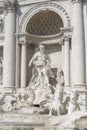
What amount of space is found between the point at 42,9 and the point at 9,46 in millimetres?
3902

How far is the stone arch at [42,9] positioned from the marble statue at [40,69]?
7.87ft

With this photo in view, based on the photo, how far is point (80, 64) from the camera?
21344 mm

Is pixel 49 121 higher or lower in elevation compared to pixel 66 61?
lower

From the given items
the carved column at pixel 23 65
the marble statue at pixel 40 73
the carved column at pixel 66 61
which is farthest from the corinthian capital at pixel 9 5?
the carved column at pixel 66 61

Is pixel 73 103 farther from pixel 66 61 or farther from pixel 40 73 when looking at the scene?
pixel 40 73

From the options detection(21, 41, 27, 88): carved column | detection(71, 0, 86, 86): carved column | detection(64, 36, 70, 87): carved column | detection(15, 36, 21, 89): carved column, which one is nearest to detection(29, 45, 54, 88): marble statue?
detection(21, 41, 27, 88): carved column

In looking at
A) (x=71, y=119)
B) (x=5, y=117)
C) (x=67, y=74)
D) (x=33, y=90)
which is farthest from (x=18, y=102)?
(x=71, y=119)

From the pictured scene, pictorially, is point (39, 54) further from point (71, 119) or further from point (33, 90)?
point (71, 119)

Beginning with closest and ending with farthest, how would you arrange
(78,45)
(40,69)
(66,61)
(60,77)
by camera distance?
(78,45) → (66,61) → (60,77) → (40,69)

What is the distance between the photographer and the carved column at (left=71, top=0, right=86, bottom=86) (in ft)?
69.7

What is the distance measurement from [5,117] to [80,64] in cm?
821

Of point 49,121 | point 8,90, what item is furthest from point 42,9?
point 49,121

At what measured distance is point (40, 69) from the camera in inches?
894

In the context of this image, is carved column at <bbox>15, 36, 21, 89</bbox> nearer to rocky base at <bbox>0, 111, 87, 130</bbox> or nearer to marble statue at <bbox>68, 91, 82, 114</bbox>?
marble statue at <bbox>68, 91, 82, 114</bbox>
